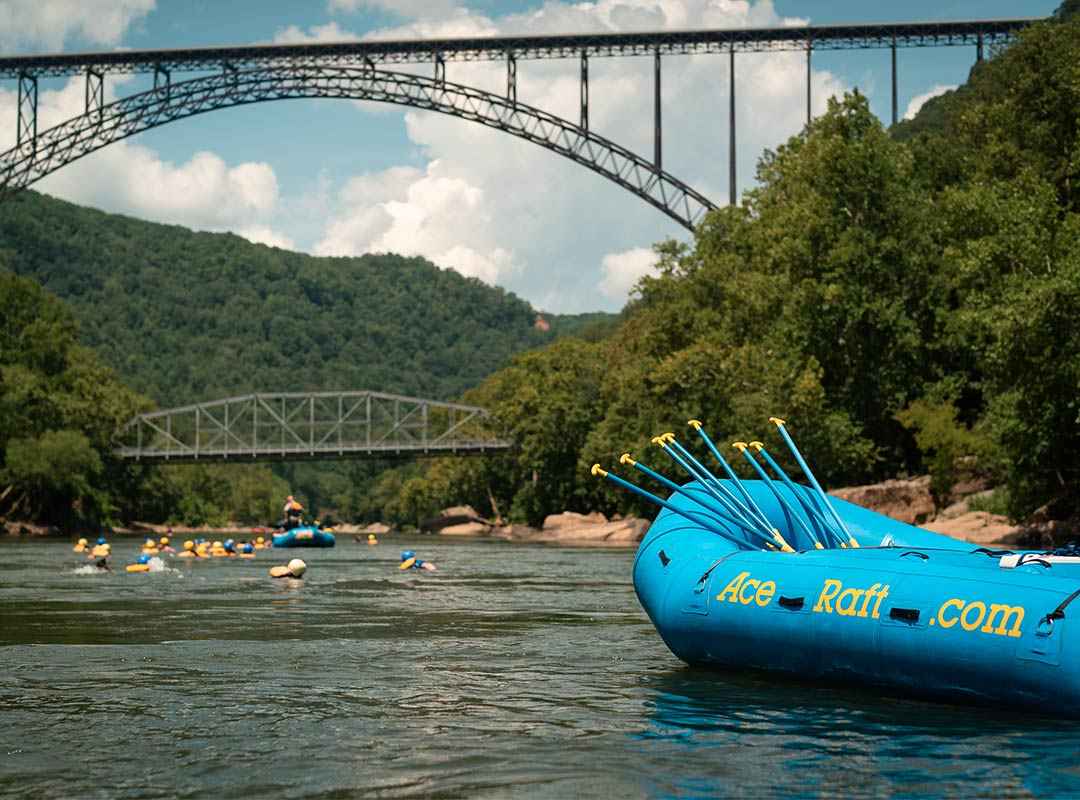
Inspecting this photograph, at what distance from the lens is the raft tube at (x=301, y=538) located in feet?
168

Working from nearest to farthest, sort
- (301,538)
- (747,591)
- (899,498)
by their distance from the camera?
(747,591)
(899,498)
(301,538)

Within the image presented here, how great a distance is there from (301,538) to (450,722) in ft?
138

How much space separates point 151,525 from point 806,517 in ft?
278

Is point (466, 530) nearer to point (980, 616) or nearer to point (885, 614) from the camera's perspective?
point (885, 614)

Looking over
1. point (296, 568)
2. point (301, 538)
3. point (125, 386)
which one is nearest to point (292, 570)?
point (296, 568)

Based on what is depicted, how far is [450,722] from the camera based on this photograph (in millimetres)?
10188

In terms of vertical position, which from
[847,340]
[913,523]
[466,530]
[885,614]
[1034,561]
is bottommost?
[466,530]

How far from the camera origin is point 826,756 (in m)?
8.96

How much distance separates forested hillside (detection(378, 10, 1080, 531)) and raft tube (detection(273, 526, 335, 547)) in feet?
42.7

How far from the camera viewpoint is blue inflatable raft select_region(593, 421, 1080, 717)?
982cm

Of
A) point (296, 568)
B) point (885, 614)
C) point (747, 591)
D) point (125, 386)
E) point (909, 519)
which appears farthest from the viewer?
point (125, 386)

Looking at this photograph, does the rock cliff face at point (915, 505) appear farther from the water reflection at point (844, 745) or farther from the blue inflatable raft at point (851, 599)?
the water reflection at point (844, 745)

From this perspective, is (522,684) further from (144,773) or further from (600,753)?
(144,773)

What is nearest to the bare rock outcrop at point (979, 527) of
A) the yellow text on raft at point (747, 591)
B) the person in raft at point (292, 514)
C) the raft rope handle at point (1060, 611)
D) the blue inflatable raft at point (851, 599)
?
the person in raft at point (292, 514)
